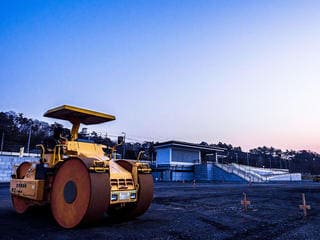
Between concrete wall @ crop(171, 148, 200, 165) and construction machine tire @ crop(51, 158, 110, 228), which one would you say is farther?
concrete wall @ crop(171, 148, 200, 165)

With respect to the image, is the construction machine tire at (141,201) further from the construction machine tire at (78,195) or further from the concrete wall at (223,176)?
the concrete wall at (223,176)

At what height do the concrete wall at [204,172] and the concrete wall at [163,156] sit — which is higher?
the concrete wall at [163,156]

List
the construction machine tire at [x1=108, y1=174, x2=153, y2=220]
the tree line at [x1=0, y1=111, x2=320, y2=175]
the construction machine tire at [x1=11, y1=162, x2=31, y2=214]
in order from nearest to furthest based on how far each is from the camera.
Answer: the construction machine tire at [x1=108, y1=174, x2=153, y2=220]
the construction machine tire at [x1=11, y1=162, x2=31, y2=214]
the tree line at [x1=0, y1=111, x2=320, y2=175]

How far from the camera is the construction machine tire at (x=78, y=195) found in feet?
18.5

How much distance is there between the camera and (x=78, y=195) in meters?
5.90

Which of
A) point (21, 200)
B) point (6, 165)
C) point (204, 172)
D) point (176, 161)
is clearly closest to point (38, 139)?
point (6, 165)

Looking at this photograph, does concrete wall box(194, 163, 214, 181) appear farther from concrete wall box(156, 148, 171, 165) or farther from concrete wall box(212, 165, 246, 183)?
concrete wall box(156, 148, 171, 165)

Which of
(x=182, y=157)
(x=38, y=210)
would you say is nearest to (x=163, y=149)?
(x=182, y=157)

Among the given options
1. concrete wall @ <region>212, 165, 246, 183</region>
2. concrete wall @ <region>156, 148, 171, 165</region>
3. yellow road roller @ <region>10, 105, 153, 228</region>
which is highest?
concrete wall @ <region>156, 148, 171, 165</region>

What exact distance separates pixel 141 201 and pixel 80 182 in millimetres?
1766

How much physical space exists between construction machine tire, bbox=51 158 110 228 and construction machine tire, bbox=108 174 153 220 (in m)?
1.18

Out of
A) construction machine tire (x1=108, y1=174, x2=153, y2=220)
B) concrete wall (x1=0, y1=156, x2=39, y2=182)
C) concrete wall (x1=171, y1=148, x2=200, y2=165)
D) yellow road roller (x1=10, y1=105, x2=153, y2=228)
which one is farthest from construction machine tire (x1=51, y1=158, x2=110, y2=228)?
concrete wall (x1=171, y1=148, x2=200, y2=165)

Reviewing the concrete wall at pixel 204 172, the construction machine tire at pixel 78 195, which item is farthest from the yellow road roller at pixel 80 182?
the concrete wall at pixel 204 172

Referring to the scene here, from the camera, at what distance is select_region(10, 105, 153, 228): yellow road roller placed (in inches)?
227
